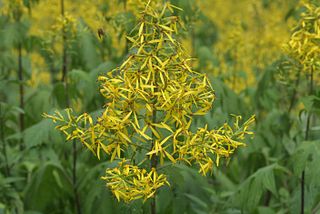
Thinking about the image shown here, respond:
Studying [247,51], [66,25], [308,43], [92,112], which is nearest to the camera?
[308,43]

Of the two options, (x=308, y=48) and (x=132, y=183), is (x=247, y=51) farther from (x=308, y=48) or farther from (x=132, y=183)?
(x=132, y=183)

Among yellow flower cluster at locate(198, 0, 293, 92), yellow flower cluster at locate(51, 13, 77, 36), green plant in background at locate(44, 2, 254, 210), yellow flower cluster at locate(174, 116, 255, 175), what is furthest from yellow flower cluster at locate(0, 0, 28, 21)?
yellow flower cluster at locate(174, 116, 255, 175)

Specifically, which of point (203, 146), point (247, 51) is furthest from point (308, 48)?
point (247, 51)

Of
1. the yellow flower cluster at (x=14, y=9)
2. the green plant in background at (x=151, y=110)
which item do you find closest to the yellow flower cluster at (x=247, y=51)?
the yellow flower cluster at (x=14, y=9)

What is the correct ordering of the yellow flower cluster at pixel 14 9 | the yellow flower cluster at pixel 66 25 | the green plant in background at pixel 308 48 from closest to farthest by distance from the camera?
the green plant in background at pixel 308 48 < the yellow flower cluster at pixel 66 25 < the yellow flower cluster at pixel 14 9

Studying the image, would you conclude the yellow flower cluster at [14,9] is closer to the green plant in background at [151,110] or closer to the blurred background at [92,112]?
the blurred background at [92,112]

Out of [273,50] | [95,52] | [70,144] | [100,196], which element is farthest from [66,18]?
[273,50]

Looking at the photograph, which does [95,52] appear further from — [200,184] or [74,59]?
[200,184]

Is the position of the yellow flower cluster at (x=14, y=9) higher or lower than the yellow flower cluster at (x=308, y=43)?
lower

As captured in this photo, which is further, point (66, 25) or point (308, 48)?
point (66, 25)

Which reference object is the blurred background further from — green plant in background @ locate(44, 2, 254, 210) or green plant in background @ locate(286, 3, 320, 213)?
green plant in background @ locate(44, 2, 254, 210)
